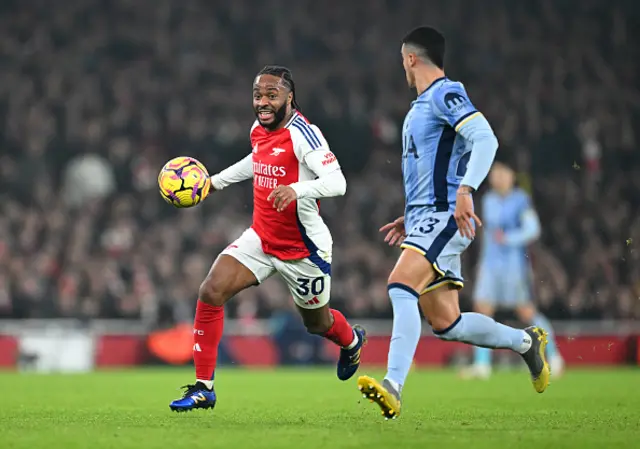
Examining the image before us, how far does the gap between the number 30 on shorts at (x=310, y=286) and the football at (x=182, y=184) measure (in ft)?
2.86

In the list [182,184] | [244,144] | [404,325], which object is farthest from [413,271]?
[244,144]

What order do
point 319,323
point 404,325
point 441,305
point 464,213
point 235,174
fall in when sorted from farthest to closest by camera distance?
1. point 319,323
2. point 235,174
3. point 441,305
4. point 404,325
5. point 464,213

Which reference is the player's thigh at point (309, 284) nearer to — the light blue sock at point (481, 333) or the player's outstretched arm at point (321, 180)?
the player's outstretched arm at point (321, 180)

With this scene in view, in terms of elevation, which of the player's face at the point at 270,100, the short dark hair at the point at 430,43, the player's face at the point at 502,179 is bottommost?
the player's face at the point at 502,179

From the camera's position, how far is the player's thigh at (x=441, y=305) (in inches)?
259

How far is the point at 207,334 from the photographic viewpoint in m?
7.12

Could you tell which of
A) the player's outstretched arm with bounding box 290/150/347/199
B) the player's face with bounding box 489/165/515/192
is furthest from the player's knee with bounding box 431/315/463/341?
the player's face with bounding box 489/165/515/192

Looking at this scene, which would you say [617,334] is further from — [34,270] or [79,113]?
[79,113]

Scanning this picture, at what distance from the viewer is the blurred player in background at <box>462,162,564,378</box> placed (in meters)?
12.4

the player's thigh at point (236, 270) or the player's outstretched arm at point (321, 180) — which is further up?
the player's outstretched arm at point (321, 180)

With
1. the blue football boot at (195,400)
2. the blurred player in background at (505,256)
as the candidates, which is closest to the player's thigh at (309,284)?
the blue football boot at (195,400)

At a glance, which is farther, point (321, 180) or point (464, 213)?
point (321, 180)

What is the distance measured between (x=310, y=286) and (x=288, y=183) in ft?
2.49

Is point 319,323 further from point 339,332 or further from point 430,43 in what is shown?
point 430,43
